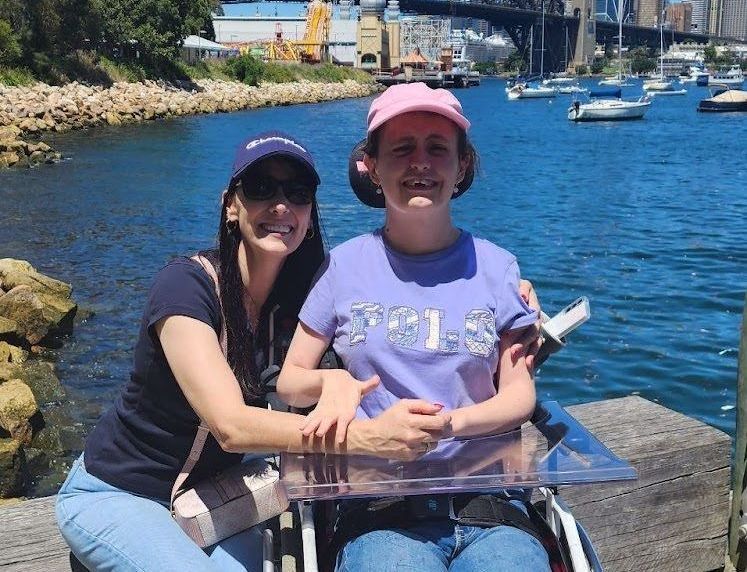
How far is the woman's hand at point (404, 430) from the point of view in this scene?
2.12 metres

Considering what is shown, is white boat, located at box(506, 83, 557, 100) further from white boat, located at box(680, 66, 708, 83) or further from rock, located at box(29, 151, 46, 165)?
rock, located at box(29, 151, 46, 165)

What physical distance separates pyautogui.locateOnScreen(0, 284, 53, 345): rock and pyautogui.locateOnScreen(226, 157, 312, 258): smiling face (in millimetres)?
7425

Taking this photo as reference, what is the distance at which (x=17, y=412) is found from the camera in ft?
21.7

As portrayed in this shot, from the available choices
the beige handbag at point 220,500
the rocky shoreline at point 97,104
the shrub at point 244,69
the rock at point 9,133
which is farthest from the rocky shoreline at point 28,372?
the shrub at point 244,69

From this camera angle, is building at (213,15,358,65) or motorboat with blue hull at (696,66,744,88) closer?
motorboat with blue hull at (696,66,744,88)

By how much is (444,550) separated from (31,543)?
4.00 ft

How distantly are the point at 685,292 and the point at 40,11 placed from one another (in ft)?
114

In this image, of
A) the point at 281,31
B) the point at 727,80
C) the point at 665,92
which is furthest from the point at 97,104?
the point at 727,80

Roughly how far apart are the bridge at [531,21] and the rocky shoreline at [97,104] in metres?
61.1

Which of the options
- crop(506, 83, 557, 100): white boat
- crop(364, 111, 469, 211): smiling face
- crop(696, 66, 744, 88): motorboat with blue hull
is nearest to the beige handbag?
crop(364, 111, 469, 211): smiling face

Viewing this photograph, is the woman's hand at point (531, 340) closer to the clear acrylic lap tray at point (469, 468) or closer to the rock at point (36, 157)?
the clear acrylic lap tray at point (469, 468)

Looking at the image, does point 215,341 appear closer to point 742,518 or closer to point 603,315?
point 742,518

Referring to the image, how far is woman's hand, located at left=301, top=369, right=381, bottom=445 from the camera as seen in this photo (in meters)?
2.15

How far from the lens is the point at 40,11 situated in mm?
38594
